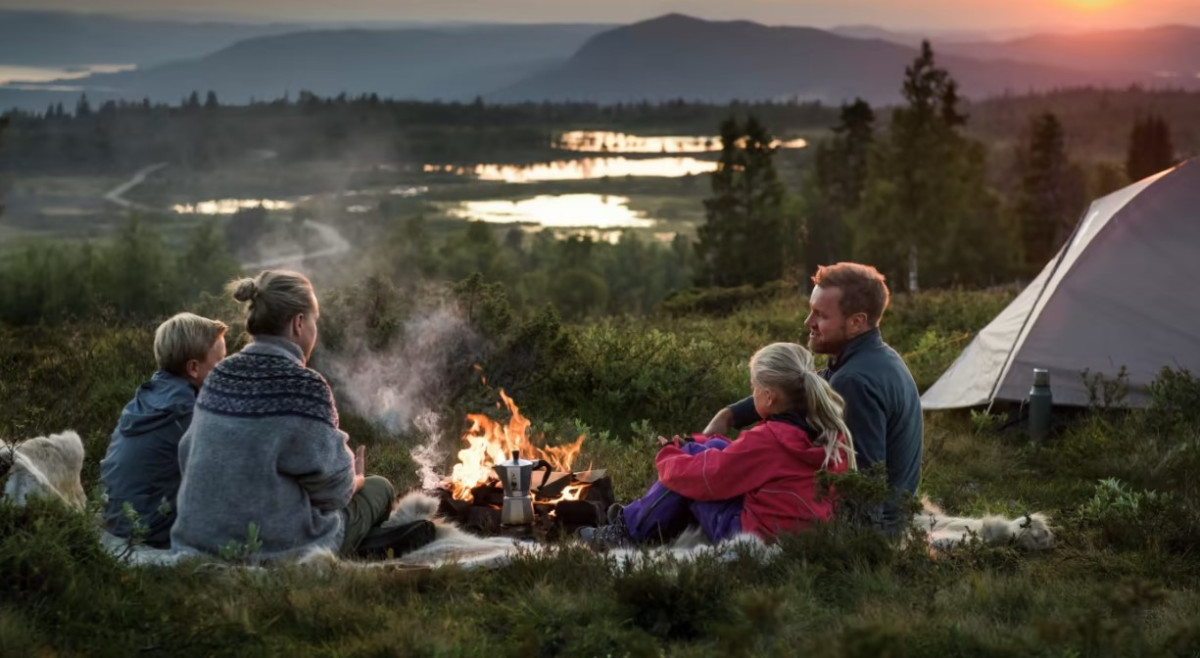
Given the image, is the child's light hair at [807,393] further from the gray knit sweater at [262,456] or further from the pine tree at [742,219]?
the pine tree at [742,219]

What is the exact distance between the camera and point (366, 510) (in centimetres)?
650

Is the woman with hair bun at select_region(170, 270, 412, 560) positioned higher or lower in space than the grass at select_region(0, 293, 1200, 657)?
higher

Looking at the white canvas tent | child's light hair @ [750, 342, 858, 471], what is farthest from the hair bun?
the white canvas tent

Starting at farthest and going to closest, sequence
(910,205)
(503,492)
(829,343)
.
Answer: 1. (910,205)
2. (503,492)
3. (829,343)

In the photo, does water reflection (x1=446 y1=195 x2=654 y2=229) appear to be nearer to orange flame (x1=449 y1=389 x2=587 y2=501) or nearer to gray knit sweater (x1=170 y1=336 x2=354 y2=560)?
orange flame (x1=449 y1=389 x2=587 y2=501)

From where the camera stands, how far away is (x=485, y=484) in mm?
7141

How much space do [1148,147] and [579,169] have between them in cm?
5857

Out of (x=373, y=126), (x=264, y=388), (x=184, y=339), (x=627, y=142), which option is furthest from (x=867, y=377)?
(x=373, y=126)

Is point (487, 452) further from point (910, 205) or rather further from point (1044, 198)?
point (1044, 198)

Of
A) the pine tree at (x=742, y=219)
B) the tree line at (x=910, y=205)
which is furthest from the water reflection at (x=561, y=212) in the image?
the pine tree at (x=742, y=219)

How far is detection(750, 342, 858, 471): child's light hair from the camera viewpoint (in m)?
6.04

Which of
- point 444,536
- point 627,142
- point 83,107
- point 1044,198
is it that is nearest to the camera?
point 444,536

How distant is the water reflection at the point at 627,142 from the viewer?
12421 centimetres

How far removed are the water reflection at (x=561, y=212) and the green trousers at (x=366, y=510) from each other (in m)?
108
